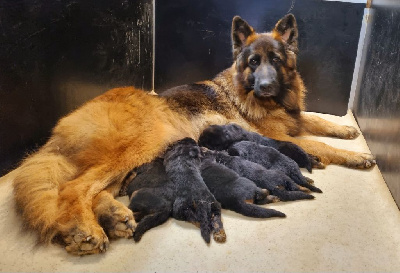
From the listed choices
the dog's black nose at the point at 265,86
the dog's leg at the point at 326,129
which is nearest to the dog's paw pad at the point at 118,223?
the dog's black nose at the point at 265,86

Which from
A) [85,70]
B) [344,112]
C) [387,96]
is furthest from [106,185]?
[344,112]

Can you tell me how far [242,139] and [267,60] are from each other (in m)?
0.95

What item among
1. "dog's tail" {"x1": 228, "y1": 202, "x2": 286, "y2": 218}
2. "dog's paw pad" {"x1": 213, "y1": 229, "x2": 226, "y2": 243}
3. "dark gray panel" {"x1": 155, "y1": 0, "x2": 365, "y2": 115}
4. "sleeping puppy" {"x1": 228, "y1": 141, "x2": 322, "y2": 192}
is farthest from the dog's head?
"dog's paw pad" {"x1": 213, "y1": 229, "x2": 226, "y2": 243}

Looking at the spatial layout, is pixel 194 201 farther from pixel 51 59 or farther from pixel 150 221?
pixel 51 59

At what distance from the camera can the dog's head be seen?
13.1ft

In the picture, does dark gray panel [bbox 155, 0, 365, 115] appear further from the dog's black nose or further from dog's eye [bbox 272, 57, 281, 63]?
the dog's black nose

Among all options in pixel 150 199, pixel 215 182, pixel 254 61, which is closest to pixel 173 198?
pixel 150 199

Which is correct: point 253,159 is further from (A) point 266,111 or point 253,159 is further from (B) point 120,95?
(B) point 120,95

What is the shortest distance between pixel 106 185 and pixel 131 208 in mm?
343

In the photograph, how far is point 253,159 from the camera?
132 inches

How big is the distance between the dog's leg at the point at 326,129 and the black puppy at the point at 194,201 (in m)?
1.96

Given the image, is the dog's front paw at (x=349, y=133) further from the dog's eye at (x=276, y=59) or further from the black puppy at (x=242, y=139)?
the dog's eye at (x=276, y=59)

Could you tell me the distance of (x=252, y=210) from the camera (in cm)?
276

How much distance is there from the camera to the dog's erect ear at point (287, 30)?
425 cm
